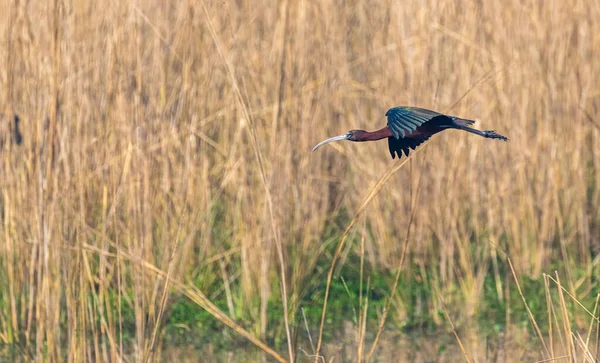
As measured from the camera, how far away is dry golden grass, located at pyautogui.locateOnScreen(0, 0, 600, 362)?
3.53 meters

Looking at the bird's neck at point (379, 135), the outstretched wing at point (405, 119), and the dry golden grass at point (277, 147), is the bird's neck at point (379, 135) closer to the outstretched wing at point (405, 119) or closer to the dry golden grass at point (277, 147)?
the outstretched wing at point (405, 119)

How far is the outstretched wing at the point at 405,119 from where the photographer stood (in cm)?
170

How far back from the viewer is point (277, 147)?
12.8 feet

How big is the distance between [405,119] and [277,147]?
2157 millimetres

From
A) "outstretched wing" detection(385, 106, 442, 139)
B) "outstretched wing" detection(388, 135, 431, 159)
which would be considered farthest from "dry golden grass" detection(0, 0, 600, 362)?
"outstretched wing" detection(385, 106, 442, 139)

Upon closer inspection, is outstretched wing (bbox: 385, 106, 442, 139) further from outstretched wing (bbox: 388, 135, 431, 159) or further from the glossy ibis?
outstretched wing (bbox: 388, 135, 431, 159)

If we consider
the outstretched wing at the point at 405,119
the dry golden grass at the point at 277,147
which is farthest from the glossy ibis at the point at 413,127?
the dry golden grass at the point at 277,147

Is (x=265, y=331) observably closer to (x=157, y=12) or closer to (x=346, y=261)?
(x=346, y=261)

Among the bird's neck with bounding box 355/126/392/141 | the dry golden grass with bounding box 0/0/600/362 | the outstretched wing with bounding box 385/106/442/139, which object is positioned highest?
the outstretched wing with bounding box 385/106/442/139

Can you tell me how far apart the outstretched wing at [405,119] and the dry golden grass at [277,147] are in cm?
159

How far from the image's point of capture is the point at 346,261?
4926 mm

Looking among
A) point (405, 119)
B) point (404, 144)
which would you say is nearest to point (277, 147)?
point (404, 144)

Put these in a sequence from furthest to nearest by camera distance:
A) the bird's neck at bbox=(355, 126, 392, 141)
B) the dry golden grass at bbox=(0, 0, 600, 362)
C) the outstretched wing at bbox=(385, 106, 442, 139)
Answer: the dry golden grass at bbox=(0, 0, 600, 362) → the bird's neck at bbox=(355, 126, 392, 141) → the outstretched wing at bbox=(385, 106, 442, 139)

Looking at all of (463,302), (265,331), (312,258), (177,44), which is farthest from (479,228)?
(177,44)
